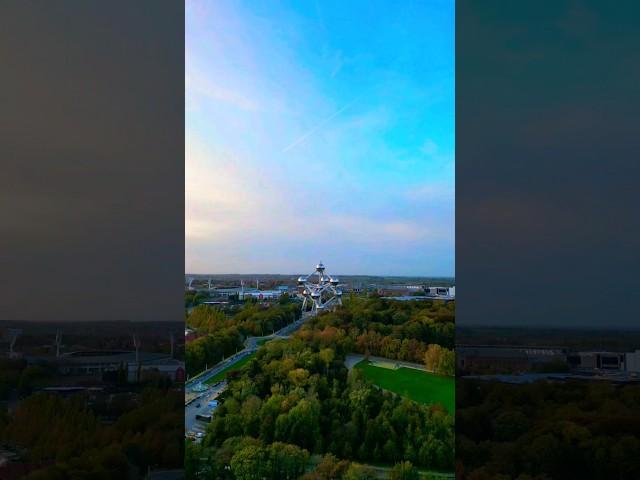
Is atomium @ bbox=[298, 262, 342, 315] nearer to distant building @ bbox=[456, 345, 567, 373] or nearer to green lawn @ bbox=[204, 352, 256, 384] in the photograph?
green lawn @ bbox=[204, 352, 256, 384]

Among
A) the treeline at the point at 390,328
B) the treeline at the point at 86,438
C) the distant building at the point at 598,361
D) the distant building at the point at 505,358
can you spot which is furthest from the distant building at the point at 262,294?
Result: the distant building at the point at 598,361

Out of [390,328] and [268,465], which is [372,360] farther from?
[268,465]

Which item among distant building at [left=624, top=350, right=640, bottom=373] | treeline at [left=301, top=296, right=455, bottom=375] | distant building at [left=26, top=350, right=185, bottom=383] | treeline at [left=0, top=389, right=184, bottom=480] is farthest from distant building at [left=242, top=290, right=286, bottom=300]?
distant building at [left=624, top=350, right=640, bottom=373]

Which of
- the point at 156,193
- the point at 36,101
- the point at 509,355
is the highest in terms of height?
the point at 36,101

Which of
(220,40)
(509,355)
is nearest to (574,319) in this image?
(509,355)

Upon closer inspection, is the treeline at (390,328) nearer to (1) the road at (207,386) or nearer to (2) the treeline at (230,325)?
(1) the road at (207,386)

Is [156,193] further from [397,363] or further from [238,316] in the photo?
[397,363]
